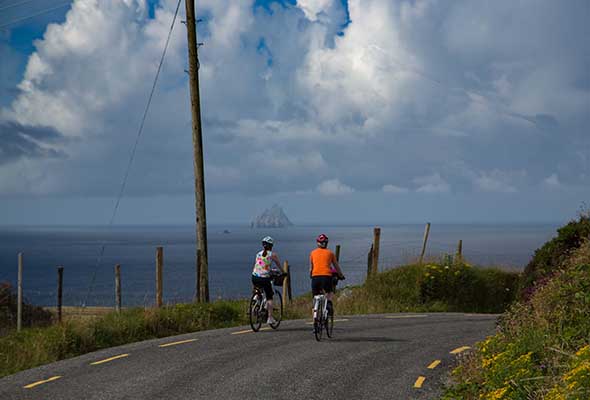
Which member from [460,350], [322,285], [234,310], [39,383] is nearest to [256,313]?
[322,285]

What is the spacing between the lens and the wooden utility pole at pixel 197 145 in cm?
2045

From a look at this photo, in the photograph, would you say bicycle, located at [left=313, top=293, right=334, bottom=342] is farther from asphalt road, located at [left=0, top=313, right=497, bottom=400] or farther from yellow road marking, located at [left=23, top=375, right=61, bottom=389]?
yellow road marking, located at [left=23, top=375, right=61, bottom=389]

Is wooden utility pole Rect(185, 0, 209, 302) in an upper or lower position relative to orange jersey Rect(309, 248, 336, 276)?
upper

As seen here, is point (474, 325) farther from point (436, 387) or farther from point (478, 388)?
point (478, 388)

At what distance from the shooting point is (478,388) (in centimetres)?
842

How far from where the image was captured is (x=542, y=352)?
27.8 feet

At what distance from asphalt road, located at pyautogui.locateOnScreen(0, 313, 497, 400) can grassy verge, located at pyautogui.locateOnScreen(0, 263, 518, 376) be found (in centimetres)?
100

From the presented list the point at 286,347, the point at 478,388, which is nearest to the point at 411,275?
the point at 286,347

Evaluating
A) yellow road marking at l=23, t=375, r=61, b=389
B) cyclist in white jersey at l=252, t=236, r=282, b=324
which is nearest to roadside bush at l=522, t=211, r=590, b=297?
cyclist in white jersey at l=252, t=236, r=282, b=324

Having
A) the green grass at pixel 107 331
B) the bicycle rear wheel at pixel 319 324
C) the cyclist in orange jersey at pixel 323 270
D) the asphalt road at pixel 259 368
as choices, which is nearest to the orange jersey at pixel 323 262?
the cyclist in orange jersey at pixel 323 270

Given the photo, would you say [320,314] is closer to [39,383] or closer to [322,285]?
[322,285]

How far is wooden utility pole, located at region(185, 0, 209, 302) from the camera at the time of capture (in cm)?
2045

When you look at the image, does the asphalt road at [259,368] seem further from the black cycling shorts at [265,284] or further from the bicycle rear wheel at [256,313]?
the black cycling shorts at [265,284]

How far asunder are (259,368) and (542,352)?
192 inches
